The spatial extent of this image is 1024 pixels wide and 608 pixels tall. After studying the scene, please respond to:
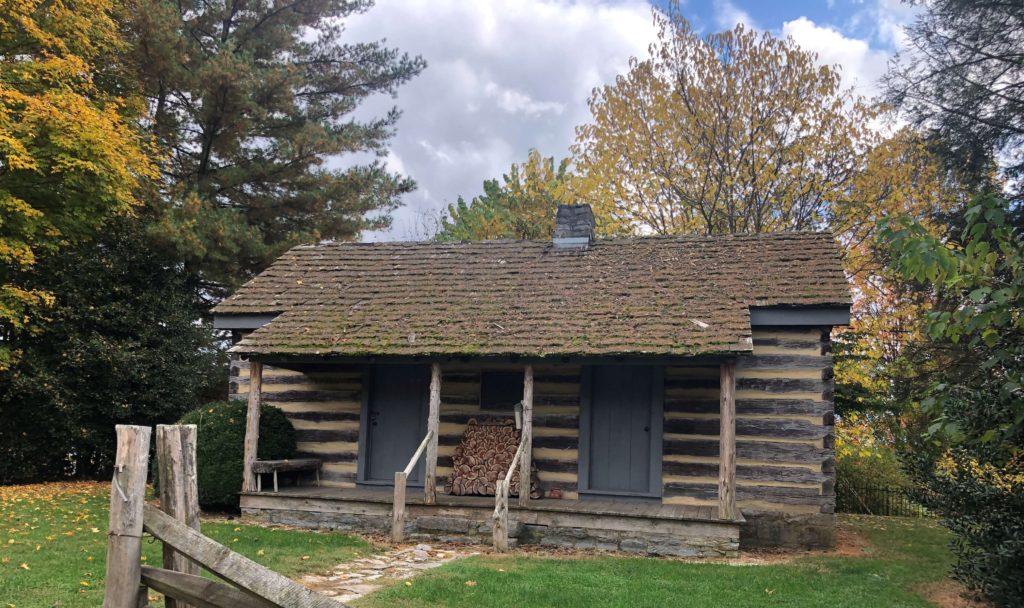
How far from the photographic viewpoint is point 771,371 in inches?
471

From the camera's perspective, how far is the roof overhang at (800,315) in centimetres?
1145

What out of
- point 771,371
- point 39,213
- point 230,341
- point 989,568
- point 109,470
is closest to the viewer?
point 989,568

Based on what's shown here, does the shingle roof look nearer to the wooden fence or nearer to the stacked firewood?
the stacked firewood

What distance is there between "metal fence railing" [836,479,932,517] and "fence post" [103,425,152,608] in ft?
52.5

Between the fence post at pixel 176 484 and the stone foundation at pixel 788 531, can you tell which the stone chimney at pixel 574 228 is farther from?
the fence post at pixel 176 484

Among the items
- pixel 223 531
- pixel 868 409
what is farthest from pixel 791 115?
pixel 223 531

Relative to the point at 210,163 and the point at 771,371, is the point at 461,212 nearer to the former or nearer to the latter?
the point at 210,163

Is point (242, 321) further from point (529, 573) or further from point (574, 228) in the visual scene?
point (529, 573)

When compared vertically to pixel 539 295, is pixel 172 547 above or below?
below

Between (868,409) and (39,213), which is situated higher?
(39,213)

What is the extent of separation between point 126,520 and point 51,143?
14.6 metres

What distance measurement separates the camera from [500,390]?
13.2 meters

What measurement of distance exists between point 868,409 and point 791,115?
8601 mm

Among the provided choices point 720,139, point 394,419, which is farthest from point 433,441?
point 720,139
